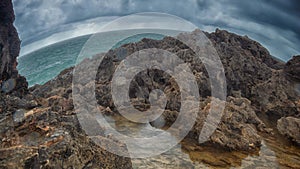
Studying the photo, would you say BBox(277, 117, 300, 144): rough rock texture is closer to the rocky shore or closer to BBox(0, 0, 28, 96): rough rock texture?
the rocky shore

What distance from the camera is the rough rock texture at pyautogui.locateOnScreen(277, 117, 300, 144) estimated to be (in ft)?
61.2

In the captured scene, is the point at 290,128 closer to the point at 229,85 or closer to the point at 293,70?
the point at 229,85

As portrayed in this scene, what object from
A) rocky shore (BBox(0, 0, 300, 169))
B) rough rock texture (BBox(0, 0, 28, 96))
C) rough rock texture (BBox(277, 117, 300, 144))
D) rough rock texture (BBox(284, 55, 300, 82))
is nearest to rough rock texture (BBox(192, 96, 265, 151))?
rocky shore (BBox(0, 0, 300, 169))

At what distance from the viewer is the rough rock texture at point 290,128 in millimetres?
18669

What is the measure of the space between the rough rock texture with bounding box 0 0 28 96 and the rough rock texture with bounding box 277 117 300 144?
2074cm

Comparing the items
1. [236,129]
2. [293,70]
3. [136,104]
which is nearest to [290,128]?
[236,129]

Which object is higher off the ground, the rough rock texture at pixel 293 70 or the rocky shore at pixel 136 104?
the rough rock texture at pixel 293 70

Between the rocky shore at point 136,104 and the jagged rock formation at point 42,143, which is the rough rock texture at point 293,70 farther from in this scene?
the jagged rock formation at point 42,143

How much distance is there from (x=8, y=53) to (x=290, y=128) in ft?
78.6

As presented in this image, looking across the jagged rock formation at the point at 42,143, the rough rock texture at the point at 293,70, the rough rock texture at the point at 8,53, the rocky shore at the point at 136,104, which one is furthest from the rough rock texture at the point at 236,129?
the rough rock texture at the point at 8,53

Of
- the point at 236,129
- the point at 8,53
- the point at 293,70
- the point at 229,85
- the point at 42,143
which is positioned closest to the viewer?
the point at 42,143

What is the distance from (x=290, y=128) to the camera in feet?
64.3

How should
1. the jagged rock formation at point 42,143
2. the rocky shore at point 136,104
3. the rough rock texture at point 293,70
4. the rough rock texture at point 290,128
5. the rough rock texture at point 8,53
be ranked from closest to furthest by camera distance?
the jagged rock formation at point 42,143 < the rocky shore at point 136,104 < the rough rock texture at point 290,128 < the rough rock texture at point 8,53 < the rough rock texture at point 293,70

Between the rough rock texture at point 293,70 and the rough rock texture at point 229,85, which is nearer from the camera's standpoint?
the rough rock texture at point 229,85
